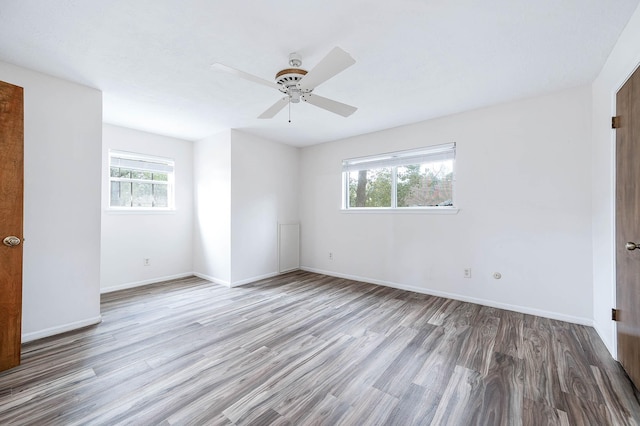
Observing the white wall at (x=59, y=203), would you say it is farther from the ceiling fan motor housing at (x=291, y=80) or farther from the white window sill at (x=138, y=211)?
the ceiling fan motor housing at (x=291, y=80)

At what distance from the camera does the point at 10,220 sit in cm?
193

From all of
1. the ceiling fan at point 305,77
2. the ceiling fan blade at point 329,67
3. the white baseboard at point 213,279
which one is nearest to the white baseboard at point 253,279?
the white baseboard at point 213,279

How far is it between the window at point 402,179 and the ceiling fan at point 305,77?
1.87 metres

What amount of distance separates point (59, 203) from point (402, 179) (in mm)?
3986

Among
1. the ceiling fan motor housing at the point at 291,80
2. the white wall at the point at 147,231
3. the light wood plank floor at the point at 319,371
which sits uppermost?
the ceiling fan motor housing at the point at 291,80

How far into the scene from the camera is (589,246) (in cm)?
263

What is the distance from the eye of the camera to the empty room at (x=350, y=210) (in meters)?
1.66

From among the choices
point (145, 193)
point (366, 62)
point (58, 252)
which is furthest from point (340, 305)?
point (145, 193)

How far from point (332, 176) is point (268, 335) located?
2.95m

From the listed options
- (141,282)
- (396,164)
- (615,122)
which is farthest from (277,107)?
(141,282)

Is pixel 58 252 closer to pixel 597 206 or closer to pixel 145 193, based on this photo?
pixel 145 193

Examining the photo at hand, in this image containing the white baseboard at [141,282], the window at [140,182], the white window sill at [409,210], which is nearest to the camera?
the white window sill at [409,210]

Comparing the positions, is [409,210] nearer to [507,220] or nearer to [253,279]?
[507,220]

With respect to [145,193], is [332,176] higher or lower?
higher
